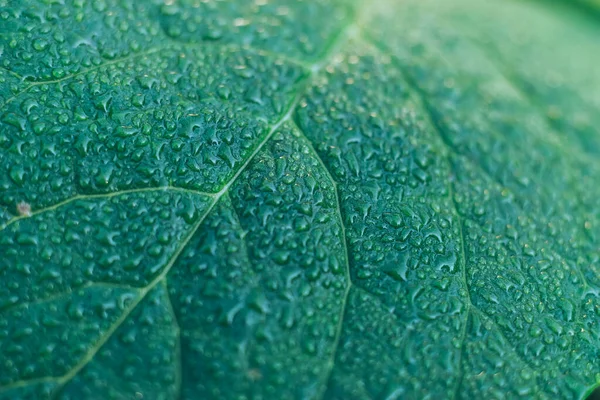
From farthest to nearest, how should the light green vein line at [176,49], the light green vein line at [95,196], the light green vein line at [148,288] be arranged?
1. the light green vein line at [176,49]
2. the light green vein line at [95,196]
3. the light green vein line at [148,288]

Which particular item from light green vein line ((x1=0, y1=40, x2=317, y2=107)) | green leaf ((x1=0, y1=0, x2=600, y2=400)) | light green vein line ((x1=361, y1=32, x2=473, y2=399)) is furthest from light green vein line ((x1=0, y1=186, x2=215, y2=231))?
light green vein line ((x1=361, y1=32, x2=473, y2=399))

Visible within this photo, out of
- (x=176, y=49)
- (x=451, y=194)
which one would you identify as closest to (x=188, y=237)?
(x=176, y=49)

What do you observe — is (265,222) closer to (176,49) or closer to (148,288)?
(148,288)

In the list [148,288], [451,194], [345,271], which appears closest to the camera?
[148,288]

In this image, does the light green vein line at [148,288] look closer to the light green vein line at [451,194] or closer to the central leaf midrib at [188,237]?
the central leaf midrib at [188,237]

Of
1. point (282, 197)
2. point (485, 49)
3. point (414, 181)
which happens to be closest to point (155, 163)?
point (282, 197)

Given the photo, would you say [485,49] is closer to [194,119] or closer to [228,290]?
[194,119]

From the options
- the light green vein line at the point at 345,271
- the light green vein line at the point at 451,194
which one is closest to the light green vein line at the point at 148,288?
the light green vein line at the point at 345,271

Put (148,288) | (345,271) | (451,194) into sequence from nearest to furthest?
(148,288), (345,271), (451,194)

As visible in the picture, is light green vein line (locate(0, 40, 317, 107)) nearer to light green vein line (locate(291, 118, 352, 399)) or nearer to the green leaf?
the green leaf
